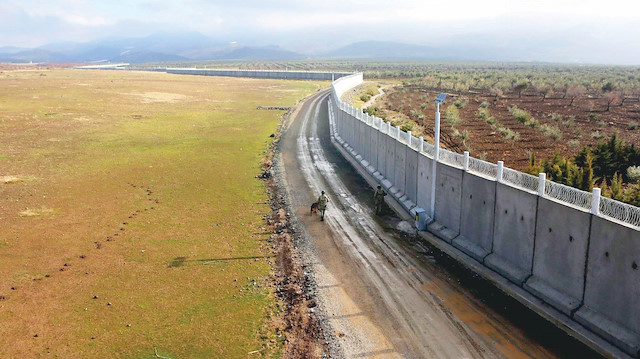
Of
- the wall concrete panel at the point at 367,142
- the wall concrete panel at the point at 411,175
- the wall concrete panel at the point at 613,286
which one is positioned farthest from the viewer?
the wall concrete panel at the point at 367,142

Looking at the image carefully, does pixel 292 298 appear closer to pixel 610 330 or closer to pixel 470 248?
pixel 470 248

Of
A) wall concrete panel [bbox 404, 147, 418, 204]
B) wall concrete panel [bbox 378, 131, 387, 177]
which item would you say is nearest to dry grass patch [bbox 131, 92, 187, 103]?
wall concrete panel [bbox 378, 131, 387, 177]

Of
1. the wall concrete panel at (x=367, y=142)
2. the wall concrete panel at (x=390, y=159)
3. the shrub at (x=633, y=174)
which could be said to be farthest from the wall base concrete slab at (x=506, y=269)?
the wall concrete panel at (x=367, y=142)

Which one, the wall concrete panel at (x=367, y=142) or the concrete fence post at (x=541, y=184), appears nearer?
the concrete fence post at (x=541, y=184)

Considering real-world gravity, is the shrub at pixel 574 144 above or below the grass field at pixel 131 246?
above

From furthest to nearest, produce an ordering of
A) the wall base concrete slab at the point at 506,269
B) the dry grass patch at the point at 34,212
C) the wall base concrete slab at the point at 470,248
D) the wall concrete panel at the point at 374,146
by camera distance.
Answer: the wall concrete panel at the point at 374,146
the dry grass patch at the point at 34,212
the wall base concrete slab at the point at 470,248
the wall base concrete slab at the point at 506,269

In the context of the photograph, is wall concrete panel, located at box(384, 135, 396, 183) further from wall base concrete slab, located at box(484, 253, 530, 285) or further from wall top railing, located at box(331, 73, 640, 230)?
wall base concrete slab, located at box(484, 253, 530, 285)

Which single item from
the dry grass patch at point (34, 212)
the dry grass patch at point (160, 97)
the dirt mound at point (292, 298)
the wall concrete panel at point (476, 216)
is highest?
the dry grass patch at point (160, 97)

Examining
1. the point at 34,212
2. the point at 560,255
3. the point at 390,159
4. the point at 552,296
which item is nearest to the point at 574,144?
the point at 390,159

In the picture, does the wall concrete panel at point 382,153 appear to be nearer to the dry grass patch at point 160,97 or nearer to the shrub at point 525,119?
the shrub at point 525,119
